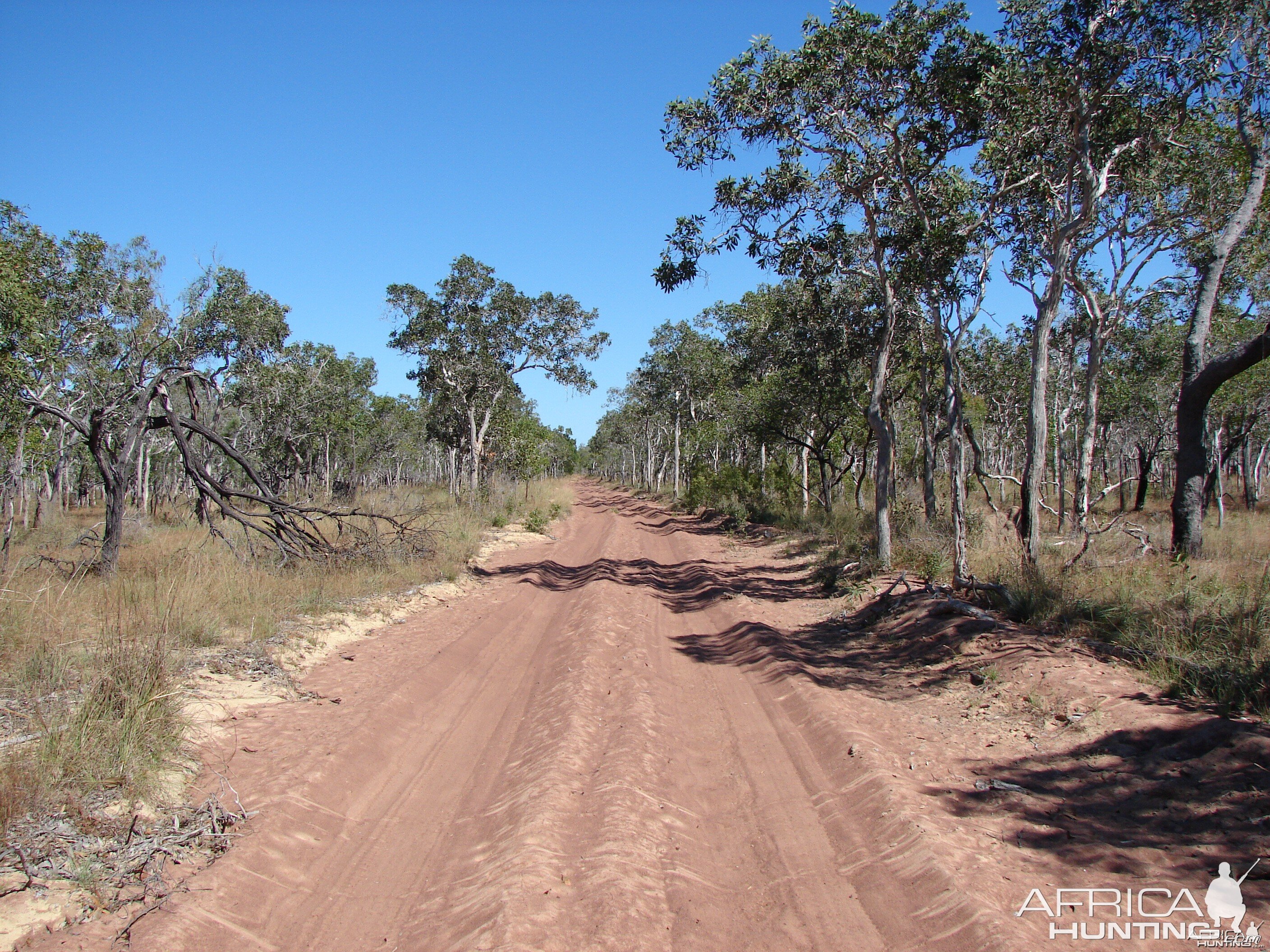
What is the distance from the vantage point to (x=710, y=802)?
5301 mm

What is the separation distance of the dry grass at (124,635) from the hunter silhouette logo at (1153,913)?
559 centimetres

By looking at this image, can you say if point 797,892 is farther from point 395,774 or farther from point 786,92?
point 786,92

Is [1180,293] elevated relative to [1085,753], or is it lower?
elevated

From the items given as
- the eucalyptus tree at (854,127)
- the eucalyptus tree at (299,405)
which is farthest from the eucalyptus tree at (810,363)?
the eucalyptus tree at (299,405)

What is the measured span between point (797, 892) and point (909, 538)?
1188cm

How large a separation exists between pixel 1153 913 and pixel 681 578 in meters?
12.7

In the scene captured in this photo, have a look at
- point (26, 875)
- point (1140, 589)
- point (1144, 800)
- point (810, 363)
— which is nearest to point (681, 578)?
point (810, 363)

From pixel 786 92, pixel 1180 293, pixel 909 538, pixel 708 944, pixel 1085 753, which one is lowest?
pixel 708 944

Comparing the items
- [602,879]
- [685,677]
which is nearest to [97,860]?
[602,879]

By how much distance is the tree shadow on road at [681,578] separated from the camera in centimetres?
1364

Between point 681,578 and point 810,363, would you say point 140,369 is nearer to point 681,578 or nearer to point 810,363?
point 681,578

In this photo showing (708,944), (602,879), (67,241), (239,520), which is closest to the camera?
(708,944)

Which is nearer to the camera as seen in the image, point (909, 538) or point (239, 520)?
point (239, 520)

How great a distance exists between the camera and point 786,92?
12094 mm
